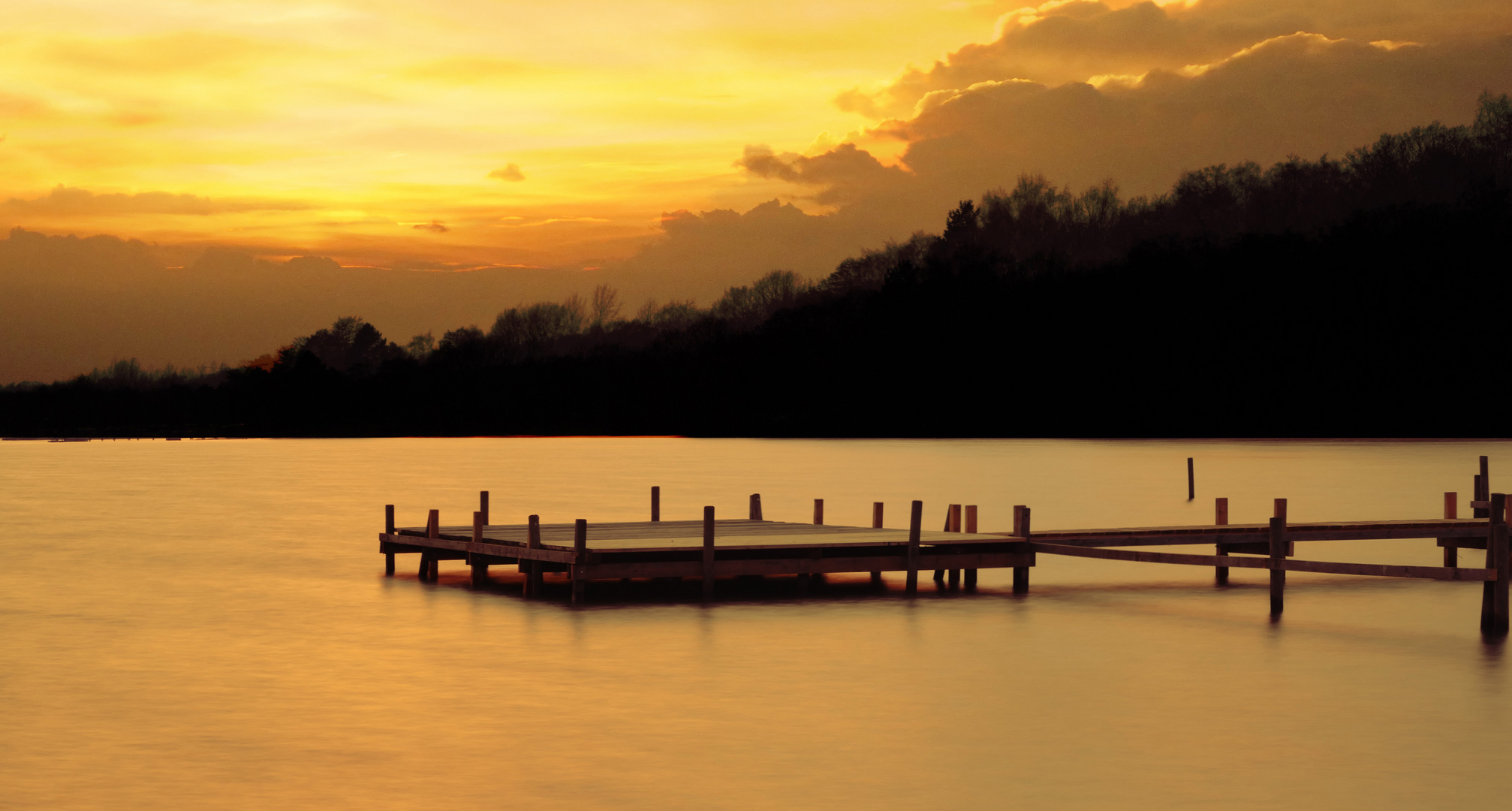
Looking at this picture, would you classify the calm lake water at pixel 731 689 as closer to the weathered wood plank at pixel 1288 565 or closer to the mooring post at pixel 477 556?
the mooring post at pixel 477 556

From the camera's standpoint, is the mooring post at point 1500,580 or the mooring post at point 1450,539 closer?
the mooring post at point 1500,580

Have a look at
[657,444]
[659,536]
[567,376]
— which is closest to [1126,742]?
[659,536]

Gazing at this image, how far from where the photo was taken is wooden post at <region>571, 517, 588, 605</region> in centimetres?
2273

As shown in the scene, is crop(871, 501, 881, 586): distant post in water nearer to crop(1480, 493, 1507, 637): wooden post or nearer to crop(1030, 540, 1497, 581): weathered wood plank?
crop(1030, 540, 1497, 581): weathered wood plank

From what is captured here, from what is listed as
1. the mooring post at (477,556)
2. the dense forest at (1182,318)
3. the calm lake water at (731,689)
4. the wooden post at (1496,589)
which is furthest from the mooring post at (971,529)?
the dense forest at (1182,318)

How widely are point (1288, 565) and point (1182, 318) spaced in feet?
404

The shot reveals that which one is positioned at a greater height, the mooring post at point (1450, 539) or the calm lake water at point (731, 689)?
the mooring post at point (1450, 539)

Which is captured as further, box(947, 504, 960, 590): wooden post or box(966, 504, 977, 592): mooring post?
box(947, 504, 960, 590): wooden post

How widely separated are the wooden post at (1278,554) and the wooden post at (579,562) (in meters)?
9.27

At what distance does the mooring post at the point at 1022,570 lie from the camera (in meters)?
25.9

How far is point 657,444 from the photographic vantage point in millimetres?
158250

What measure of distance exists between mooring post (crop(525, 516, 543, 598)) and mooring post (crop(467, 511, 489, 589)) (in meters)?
0.89

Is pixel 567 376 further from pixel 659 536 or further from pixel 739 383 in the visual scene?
pixel 659 536

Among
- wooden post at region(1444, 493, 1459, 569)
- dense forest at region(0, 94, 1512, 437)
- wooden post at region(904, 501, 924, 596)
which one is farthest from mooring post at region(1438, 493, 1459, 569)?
dense forest at region(0, 94, 1512, 437)
